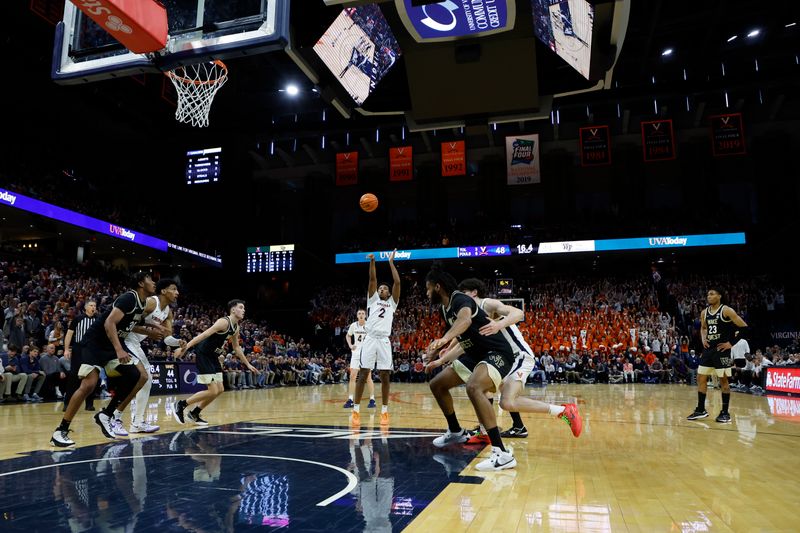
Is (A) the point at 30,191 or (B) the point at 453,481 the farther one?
(A) the point at 30,191

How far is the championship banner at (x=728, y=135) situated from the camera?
22391mm

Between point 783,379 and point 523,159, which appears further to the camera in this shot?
point 523,159

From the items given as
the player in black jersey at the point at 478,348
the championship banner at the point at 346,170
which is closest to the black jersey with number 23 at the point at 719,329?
the player in black jersey at the point at 478,348

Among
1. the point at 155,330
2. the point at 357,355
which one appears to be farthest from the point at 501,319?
the point at 357,355

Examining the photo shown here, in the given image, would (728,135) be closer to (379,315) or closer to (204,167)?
(379,315)

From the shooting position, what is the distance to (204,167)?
79.0ft

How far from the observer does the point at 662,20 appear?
20.5 m

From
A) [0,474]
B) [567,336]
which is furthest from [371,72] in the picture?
[567,336]

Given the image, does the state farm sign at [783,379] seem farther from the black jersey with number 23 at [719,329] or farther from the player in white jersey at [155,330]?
the player in white jersey at [155,330]

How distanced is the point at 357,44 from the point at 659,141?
63.9 feet

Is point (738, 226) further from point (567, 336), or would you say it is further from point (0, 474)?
point (0, 474)

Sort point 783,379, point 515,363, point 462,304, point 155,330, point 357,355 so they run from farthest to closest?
point 783,379 → point 357,355 → point 155,330 → point 515,363 → point 462,304

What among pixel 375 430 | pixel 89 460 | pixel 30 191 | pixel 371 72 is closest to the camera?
pixel 89 460

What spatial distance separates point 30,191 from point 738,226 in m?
27.9
